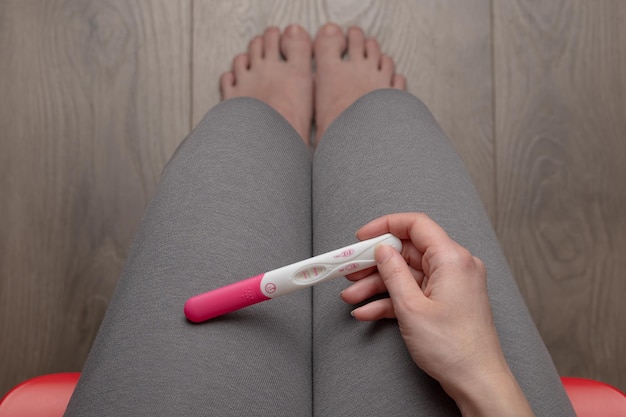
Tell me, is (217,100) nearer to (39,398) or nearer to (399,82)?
(399,82)

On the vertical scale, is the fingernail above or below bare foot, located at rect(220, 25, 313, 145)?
below

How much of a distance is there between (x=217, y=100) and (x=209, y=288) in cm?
51

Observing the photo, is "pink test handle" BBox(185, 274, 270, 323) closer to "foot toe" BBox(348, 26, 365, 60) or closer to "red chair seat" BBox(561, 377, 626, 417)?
"red chair seat" BBox(561, 377, 626, 417)

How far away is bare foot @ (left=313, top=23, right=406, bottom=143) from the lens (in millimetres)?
971

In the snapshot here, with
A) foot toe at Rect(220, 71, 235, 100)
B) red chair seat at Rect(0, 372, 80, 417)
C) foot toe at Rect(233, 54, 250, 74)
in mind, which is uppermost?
foot toe at Rect(233, 54, 250, 74)

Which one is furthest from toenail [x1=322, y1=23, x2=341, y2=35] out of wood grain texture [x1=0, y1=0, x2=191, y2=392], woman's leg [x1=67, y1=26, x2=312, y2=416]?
woman's leg [x1=67, y1=26, x2=312, y2=416]

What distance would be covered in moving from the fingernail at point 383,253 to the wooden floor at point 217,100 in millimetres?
500

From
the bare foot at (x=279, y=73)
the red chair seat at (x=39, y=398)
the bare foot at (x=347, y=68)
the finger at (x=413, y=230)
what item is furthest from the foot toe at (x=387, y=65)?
the red chair seat at (x=39, y=398)

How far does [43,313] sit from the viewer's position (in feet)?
3.03

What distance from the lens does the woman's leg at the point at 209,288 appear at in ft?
1.65

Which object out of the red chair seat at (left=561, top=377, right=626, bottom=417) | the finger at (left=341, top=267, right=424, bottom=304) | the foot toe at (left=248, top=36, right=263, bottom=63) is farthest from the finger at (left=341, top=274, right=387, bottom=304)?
the foot toe at (left=248, top=36, right=263, bottom=63)

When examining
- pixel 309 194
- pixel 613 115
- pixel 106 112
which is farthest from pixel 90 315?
pixel 613 115

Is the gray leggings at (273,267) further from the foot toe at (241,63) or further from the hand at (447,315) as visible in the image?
the foot toe at (241,63)

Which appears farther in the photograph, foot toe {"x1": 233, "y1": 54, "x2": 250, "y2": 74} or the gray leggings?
foot toe {"x1": 233, "y1": 54, "x2": 250, "y2": 74}
